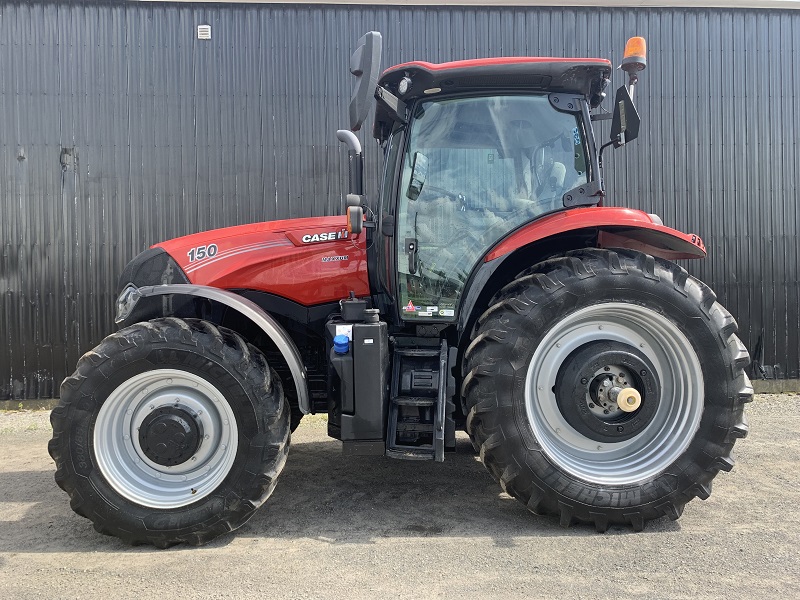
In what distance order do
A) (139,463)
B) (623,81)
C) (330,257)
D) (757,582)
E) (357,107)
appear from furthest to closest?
(623,81), (330,257), (139,463), (357,107), (757,582)

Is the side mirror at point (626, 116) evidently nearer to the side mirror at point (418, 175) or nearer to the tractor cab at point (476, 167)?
the tractor cab at point (476, 167)

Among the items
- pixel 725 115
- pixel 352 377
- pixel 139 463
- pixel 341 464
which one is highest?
pixel 725 115

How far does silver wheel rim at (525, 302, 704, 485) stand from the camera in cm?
313

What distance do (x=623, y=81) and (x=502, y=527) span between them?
219 inches

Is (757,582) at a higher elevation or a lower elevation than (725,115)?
lower

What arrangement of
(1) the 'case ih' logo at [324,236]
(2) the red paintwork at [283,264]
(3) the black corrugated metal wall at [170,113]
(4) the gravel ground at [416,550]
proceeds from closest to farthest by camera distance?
(4) the gravel ground at [416,550] < (2) the red paintwork at [283,264] < (1) the 'case ih' logo at [324,236] < (3) the black corrugated metal wall at [170,113]

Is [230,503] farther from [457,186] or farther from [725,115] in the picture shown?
[725,115]

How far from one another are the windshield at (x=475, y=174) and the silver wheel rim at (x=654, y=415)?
0.66 meters

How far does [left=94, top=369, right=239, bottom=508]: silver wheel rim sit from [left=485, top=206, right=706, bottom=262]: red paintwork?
177 cm

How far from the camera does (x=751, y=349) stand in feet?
22.3

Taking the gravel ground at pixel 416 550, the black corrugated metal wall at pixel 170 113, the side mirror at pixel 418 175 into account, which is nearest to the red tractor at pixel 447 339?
the side mirror at pixel 418 175

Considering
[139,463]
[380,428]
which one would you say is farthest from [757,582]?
[139,463]

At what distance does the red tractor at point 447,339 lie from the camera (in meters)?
3.00

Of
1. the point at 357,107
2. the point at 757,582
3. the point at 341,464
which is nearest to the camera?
the point at 757,582
